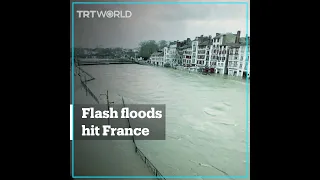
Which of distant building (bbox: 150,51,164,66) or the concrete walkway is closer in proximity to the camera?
the concrete walkway

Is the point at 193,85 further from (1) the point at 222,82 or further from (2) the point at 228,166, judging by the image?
(2) the point at 228,166

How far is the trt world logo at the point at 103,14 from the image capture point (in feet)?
5.16

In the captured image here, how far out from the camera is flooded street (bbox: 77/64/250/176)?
1602 mm

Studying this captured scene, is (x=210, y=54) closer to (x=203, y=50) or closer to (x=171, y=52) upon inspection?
(x=203, y=50)

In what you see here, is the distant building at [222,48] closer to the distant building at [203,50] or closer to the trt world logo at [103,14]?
the distant building at [203,50]

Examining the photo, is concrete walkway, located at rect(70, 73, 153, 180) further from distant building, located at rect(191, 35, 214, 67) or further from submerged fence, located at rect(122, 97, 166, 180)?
distant building, located at rect(191, 35, 214, 67)

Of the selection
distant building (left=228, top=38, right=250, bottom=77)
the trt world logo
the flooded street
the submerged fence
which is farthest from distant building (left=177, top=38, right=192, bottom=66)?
the submerged fence

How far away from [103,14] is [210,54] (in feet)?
2.55

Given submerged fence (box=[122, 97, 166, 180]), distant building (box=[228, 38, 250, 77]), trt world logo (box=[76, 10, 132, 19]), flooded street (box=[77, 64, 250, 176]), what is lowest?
submerged fence (box=[122, 97, 166, 180])

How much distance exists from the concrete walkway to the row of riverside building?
0.59 meters

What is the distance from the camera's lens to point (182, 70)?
1.75m

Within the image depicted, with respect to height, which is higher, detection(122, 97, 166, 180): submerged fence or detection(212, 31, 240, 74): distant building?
detection(212, 31, 240, 74): distant building
